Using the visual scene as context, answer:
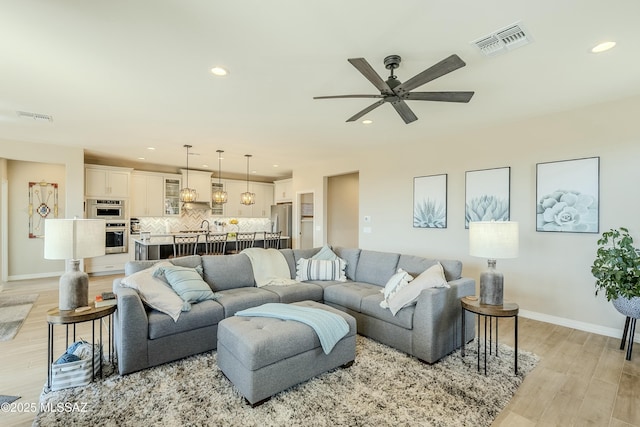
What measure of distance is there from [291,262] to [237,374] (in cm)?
209

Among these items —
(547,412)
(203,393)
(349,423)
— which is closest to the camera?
(349,423)

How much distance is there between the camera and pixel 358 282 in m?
4.03

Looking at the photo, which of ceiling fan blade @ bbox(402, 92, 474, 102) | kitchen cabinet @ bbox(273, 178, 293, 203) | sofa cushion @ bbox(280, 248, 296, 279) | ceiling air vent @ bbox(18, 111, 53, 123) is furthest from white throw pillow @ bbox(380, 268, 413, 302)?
kitchen cabinet @ bbox(273, 178, 293, 203)

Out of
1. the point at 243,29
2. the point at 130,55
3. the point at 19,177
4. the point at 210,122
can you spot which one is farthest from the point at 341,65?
the point at 19,177

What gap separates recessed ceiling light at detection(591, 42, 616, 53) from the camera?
227 cm

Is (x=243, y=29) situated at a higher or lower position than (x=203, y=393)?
higher

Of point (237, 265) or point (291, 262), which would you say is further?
point (291, 262)

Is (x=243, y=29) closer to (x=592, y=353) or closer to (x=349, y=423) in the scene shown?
(x=349, y=423)

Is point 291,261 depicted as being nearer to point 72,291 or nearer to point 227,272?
point 227,272

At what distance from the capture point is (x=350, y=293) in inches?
136

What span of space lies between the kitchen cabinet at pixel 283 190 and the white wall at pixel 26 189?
4694 mm

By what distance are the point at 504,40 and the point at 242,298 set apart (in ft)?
10.4

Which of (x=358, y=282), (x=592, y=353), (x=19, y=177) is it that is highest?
(x=19, y=177)

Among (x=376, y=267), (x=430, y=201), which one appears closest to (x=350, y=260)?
(x=376, y=267)
